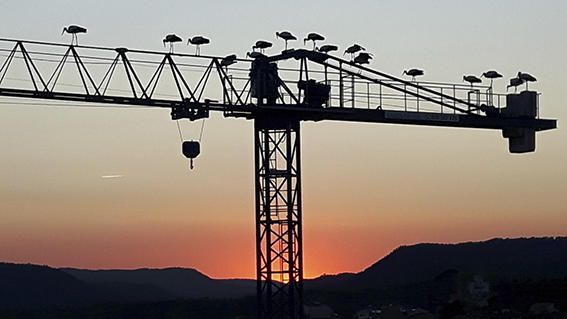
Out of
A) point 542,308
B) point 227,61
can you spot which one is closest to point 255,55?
point 227,61

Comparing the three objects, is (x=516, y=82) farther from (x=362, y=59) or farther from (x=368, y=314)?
(x=368, y=314)

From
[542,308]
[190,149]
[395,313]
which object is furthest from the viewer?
[395,313]

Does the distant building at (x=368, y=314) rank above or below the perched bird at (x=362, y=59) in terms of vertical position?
below

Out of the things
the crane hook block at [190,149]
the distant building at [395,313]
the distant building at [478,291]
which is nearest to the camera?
the crane hook block at [190,149]

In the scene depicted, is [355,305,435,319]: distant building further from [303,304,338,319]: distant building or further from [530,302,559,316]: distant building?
[530,302,559,316]: distant building

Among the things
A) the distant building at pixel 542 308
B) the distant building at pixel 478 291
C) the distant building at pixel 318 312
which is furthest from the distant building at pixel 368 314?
the distant building at pixel 542 308

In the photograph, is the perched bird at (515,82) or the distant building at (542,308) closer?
the perched bird at (515,82)

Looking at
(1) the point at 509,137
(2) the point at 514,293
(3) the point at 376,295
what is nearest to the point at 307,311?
(2) the point at 514,293

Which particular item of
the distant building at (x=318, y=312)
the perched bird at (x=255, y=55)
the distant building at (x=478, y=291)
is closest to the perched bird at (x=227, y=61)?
the perched bird at (x=255, y=55)

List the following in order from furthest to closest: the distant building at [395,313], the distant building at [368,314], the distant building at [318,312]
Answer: the distant building at [368,314]
the distant building at [395,313]
the distant building at [318,312]

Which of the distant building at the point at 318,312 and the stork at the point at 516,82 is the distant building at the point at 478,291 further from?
the stork at the point at 516,82

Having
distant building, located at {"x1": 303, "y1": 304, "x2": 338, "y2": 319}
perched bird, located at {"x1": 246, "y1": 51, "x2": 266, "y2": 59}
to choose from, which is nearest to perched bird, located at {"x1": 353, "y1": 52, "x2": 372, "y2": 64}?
perched bird, located at {"x1": 246, "y1": 51, "x2": 266, "y2": 59}

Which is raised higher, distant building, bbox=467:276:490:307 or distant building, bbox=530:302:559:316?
distant building, bbox=467:276:490:307

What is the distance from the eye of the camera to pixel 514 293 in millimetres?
150000
